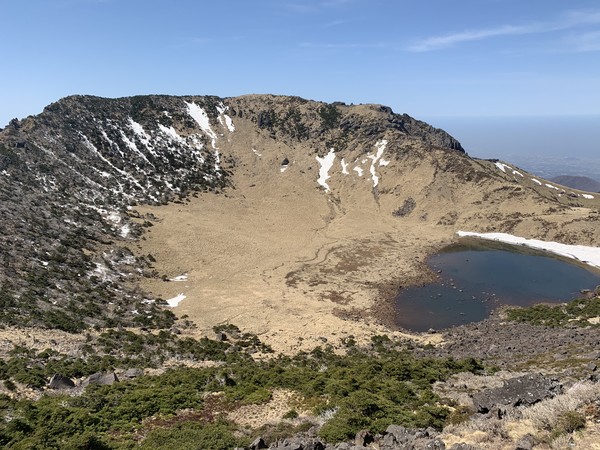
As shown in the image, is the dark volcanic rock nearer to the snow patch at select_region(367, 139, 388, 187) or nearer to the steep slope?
the steep slope

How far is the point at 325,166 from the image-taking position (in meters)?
127

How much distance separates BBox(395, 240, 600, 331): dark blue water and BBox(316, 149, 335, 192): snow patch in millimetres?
48837

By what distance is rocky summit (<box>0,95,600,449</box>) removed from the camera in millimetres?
20406

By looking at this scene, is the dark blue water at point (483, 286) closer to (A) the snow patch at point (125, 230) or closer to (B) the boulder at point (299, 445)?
(B) the boulder at point (299, 445)

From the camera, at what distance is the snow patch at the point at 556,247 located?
234ft

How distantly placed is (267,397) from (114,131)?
118625 millimetres

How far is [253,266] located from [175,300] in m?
16.5

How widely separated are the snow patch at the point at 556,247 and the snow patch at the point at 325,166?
141 feet

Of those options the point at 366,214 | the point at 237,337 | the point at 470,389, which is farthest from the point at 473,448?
the point at 366,214

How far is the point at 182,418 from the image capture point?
19516 mm

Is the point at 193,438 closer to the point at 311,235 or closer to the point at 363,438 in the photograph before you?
the point at 363,438

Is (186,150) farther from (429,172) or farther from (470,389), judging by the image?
(470,389)

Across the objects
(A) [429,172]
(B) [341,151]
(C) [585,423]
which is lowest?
(C) [585,423]

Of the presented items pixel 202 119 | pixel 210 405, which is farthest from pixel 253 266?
pixel 202 119
